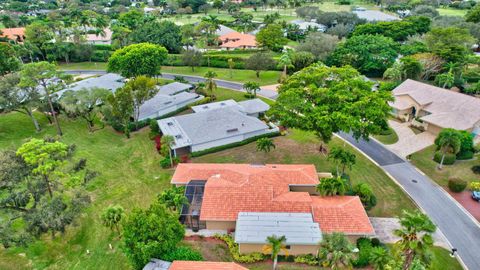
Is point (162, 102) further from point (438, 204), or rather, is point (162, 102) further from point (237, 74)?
point (438, 204)

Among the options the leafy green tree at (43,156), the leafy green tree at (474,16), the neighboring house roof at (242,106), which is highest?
the leafy green tree at (474,16)

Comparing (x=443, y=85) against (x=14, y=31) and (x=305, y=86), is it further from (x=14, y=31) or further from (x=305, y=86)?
(x=14, y=31)

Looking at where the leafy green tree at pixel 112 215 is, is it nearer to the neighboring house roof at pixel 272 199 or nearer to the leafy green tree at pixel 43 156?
the leafy green tree at pixel 43 156

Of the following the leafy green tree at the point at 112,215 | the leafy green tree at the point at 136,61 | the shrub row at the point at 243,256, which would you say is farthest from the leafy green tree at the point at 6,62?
the shrub row at the point at 243,256

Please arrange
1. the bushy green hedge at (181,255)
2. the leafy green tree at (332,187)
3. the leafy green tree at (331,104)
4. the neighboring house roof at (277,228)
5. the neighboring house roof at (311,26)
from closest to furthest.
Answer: the bushy green hedge at (181,255) < the neighboring house roof at (277,228) < the leafy green tree at (332,187) < the leafy green tree at (331,104) < the neighboring house roof at (311,26)

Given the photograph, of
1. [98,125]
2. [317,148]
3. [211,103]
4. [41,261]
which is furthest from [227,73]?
[41,261]

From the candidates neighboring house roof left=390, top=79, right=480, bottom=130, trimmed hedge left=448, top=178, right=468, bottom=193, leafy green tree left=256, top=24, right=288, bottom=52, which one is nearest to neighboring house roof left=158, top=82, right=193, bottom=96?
leafy green tree left=256, top=24, right=288, bottom=52

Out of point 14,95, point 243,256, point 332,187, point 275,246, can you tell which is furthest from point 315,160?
point 14,95
